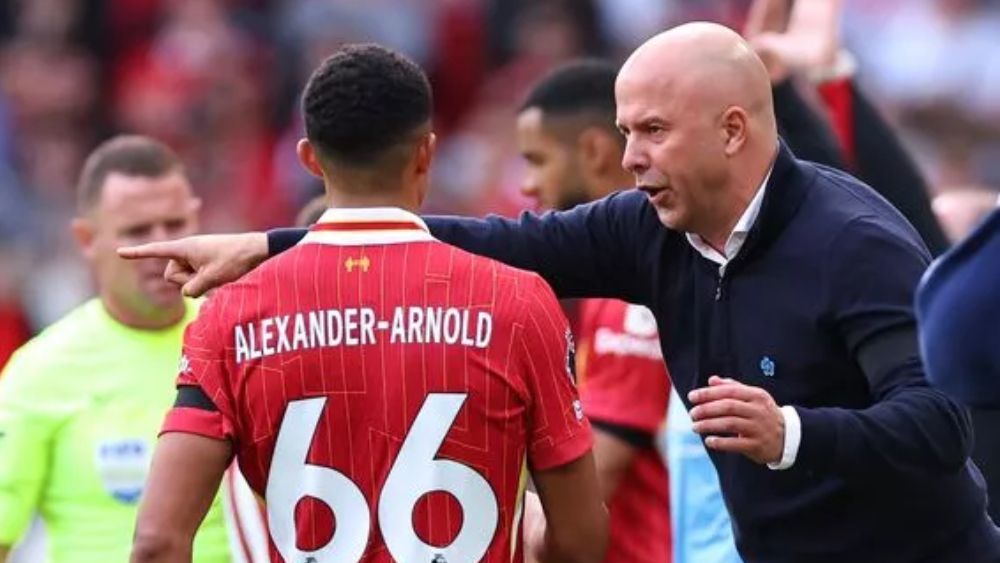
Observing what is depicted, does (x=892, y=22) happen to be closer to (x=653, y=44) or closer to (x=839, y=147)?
(x=839, y=147)

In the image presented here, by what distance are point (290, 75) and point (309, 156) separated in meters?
9.68

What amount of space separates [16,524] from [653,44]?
235 centimetres

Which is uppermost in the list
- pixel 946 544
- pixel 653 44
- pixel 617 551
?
pixel 653 44

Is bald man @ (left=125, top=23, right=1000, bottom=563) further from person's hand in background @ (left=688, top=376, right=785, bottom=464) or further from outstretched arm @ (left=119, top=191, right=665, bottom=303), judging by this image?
person's hand in background @ (left=688, top=376, right=785, bottom=464)

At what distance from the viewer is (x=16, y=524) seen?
252 inches

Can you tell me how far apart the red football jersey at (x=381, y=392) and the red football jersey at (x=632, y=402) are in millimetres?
1896

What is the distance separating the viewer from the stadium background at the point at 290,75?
45.9ft

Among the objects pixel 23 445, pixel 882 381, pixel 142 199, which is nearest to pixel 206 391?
pixel 882 381

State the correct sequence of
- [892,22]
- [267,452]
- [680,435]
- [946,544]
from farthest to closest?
[892,22], [680,435], [946,544], [267,452]

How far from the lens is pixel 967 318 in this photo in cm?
368

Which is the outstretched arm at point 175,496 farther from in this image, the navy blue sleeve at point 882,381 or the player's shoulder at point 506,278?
the navy blue sleeve at point 882,381

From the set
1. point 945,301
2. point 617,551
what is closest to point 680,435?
point 617,551

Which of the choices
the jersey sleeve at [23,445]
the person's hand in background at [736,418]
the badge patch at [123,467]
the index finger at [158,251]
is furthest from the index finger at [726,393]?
the jersey sleeve at [23,445]

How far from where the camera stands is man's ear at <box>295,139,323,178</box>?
16.1ft
